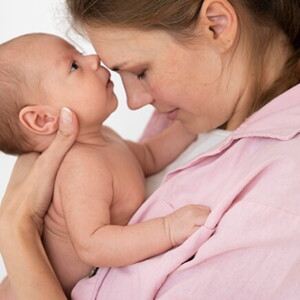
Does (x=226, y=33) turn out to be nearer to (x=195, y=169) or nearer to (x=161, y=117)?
(x=195, y=169)

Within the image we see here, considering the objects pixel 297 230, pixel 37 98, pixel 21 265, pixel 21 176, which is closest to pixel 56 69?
pixel 37 98

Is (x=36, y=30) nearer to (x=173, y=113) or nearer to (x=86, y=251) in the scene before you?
(x=173, y=113)

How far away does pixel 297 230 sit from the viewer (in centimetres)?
79

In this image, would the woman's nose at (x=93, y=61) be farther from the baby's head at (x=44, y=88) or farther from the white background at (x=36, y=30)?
the white background at (x=36, y=30)

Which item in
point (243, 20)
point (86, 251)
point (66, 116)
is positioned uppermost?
point (243, 20)

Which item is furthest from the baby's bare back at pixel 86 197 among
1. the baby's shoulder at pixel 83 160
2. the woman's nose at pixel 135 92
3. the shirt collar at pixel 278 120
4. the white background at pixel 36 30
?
the white background at pixel 36 30

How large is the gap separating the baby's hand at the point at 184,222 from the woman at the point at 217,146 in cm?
2

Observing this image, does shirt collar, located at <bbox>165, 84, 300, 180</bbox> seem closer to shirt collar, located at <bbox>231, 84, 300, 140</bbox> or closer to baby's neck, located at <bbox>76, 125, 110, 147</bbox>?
shirt collar, located at <bbox>231, 84, 300, 140</bbox>

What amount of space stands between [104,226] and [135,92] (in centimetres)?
27

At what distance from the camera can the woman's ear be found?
0.96 meters

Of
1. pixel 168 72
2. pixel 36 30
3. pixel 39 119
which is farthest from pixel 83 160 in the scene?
pixel 36 30

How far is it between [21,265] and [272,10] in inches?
25.6

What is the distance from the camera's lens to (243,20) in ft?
3.33

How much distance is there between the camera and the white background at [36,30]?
186cm
